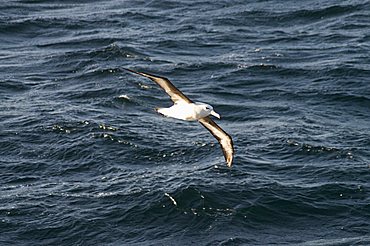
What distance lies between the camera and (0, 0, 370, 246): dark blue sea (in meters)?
42.4

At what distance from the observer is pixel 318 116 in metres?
52.7

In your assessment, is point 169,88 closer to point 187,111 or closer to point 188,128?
point 187,111

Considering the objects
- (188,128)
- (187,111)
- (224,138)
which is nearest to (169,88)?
(187,111)

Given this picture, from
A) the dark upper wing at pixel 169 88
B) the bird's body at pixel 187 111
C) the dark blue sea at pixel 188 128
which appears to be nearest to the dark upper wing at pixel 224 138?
the bird's body at pixel 187 111

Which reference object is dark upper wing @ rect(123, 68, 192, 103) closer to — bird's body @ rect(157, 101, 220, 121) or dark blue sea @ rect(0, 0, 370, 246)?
bird's body @ rect(157, 101, 220, 121)

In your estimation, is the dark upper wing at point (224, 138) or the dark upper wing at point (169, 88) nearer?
the dark upper wing at point (169, 88)

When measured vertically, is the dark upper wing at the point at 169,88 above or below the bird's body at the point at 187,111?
above

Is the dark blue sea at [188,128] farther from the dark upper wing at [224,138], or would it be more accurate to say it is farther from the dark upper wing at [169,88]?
the dark upper wing at [169,88]

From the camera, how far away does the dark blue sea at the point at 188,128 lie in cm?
4244

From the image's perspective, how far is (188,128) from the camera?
51938 millimetres

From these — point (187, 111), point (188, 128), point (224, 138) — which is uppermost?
point (187, 111)

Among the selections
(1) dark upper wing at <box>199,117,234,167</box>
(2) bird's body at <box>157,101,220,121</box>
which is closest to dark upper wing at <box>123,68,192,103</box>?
Result: (2) bird's body at <box>157,101,220,121</box>

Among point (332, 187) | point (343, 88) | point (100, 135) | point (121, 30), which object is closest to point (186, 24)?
point (121, 30)

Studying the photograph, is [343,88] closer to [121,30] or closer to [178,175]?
[178,175]
